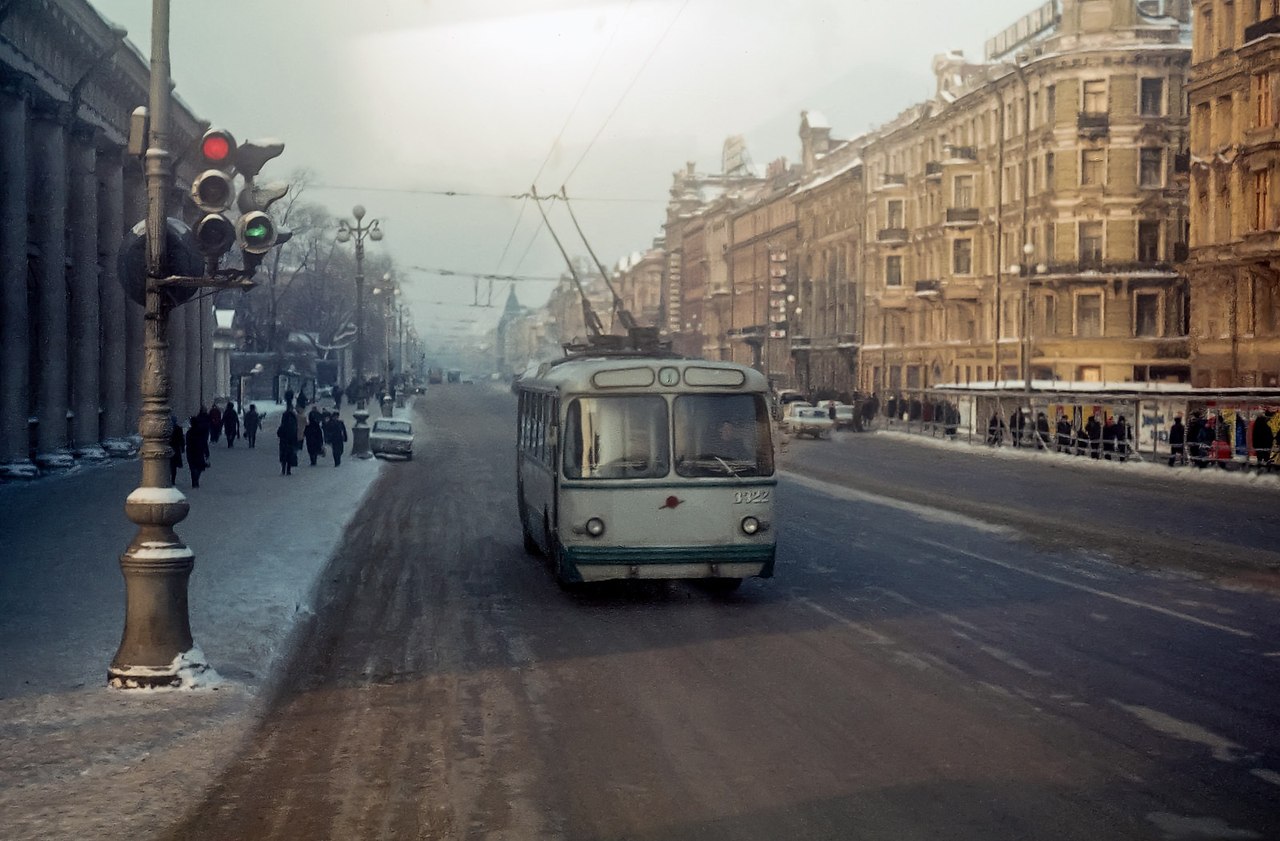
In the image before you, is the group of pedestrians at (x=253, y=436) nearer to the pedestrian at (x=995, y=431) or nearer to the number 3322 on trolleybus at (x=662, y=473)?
the number 3322 on trolleybus at (x=662, y=473)

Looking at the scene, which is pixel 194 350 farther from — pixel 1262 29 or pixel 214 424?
pixel 1262 29

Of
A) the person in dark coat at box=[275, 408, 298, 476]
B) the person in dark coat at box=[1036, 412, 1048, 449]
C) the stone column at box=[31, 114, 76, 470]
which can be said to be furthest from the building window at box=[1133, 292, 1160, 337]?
the stone column at box=[31, 114, 76, 470]

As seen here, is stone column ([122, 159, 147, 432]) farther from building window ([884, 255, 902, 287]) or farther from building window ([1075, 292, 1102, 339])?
building window ([884, 255, 902, 287])

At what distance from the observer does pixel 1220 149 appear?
50.4m

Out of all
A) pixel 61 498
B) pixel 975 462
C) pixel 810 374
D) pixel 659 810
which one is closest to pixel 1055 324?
pixel 975 462

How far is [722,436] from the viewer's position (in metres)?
14.8

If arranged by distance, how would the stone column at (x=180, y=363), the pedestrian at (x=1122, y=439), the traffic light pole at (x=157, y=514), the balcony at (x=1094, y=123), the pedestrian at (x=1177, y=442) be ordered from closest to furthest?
the traffic light pole at (x=157, y=514)
the pedestrian at (x=1177, y=442)
the pedestrian at (x=1122, y=439)
the stone column at (x=180, y=363)
the balcony at (x=1094, y=123)

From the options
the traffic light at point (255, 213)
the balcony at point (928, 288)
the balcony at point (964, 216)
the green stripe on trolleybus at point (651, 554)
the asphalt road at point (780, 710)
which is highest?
the balcony at point (964, 216)

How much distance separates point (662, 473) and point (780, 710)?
17.0 ft

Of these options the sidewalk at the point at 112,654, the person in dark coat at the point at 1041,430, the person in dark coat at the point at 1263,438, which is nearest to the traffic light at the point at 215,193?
the sidewalk at the point at 112,654

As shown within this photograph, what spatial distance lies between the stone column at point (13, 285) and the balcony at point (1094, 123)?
4645cm

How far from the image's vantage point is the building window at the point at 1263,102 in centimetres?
4762

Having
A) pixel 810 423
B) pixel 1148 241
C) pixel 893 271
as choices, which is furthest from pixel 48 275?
pixel 893 271

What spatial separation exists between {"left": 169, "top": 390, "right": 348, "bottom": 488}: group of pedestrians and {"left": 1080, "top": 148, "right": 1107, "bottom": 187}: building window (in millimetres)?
34282
